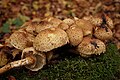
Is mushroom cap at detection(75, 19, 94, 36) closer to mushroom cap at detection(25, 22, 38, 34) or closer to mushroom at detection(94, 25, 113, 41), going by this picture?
mushroom at detection(94, 25, 113, 41)

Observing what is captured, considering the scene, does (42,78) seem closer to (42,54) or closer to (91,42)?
(42,54)

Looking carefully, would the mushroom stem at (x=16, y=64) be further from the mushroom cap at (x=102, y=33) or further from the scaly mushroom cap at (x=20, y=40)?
the mushroom cap at (x=102, y=33)

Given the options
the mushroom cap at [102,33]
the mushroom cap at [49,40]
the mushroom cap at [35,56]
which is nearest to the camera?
the mushroom cap at [49,40]

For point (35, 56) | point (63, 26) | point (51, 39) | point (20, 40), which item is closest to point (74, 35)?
point (63, 26)

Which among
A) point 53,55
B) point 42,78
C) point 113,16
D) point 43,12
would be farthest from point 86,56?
point 43,12

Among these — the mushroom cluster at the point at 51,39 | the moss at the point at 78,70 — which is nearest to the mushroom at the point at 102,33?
the mushroom cluster at the point at 51,39

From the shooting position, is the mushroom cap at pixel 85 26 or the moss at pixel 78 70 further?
the mushroom cap at pixel 85 26

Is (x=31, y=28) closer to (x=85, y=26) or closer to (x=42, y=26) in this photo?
(x=42, y=26)
